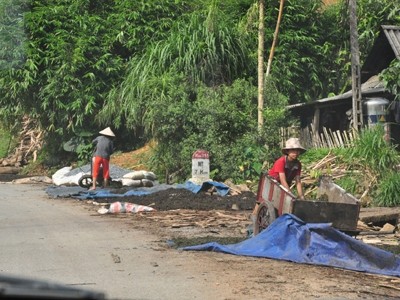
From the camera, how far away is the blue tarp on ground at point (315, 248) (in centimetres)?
830

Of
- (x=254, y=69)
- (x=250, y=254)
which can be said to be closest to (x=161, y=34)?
(x=254, y=69)

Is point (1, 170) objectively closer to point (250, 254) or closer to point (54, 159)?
point (54, 159)

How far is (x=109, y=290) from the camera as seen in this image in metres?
7.01

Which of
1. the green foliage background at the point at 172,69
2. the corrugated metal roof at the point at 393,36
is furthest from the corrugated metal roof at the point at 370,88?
the green foliage background at the point at 172,69

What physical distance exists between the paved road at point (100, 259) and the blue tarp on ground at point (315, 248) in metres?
0.81

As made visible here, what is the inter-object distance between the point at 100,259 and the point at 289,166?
130 inches

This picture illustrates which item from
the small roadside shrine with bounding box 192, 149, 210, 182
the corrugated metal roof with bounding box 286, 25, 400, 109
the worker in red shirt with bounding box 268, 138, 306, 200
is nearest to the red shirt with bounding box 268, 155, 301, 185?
the worker in red shirt with bounding box 268, 138, 306, 200

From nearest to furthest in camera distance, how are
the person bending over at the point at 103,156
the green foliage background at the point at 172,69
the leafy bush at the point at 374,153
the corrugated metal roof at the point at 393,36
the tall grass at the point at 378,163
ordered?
1. the tall grass at the point at 378,163
2. the leafy bush at the point at 374,153
3. the corrugated metal roof at the point at 393,36
4. the person bending over at the point at 103,156
5. the green foliage background at the point at 172,69

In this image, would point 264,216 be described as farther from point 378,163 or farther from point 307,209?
point 378,163

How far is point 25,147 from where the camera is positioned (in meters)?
36.0

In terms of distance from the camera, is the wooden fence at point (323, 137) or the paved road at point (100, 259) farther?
the wooden fence at point (323, 137)

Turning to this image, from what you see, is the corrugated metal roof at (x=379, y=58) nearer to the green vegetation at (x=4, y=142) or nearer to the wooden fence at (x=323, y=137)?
the wooden fence at (x=323, y=137)

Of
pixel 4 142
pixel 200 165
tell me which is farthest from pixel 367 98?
pixel 4 142

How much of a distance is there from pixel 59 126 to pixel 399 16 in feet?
46.5
